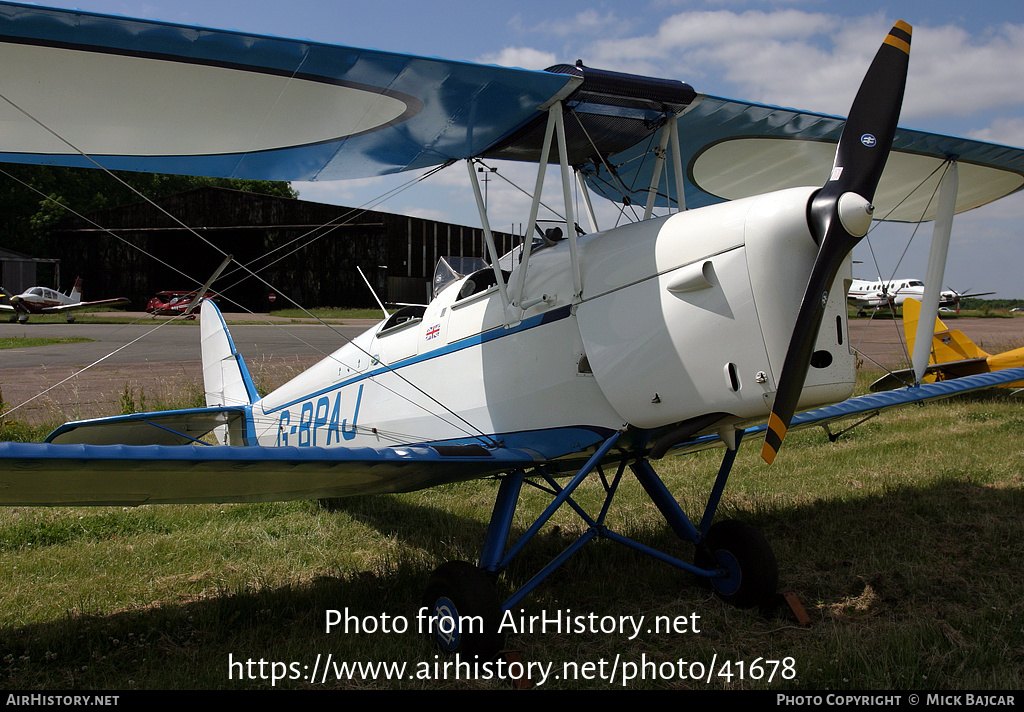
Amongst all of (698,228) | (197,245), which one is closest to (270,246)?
(197,245)

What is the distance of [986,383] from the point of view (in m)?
5.35

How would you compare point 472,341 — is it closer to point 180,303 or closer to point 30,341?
point 30,341

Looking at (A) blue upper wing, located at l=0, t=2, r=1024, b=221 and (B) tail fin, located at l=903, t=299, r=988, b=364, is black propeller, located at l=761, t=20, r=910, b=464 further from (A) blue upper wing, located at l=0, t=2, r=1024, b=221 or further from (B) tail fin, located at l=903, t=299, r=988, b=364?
(B) tail fin, located at l=903, t=299, r=988, b=364

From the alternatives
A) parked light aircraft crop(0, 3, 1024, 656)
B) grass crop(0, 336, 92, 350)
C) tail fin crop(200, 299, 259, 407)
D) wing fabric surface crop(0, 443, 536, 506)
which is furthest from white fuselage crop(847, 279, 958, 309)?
wing fabric surface crop(0, 443, 536, 506)

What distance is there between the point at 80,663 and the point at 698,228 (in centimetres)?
355

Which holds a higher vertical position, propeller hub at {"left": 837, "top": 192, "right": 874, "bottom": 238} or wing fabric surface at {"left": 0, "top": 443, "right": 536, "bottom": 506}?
propeller hub at {"left": 837, "top": 192, "right": 874, "bottom": 238}

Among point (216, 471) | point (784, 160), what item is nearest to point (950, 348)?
point (784, 160)

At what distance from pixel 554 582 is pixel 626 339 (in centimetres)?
175

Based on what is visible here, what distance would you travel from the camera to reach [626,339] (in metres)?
3.33

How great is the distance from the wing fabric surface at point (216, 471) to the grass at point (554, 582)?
2.49 feet

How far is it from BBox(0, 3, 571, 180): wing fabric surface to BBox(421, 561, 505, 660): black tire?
7.97 feet

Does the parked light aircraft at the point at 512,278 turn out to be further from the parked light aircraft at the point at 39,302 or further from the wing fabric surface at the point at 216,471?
the parked light aircraft at the point at 39,302

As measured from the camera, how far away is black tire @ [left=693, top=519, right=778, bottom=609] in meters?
3.79

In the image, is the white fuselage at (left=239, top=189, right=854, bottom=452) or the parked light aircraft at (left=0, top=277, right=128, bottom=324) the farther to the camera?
the parked light aircraft at (left=0, top=277, right=128, bottom=324)
